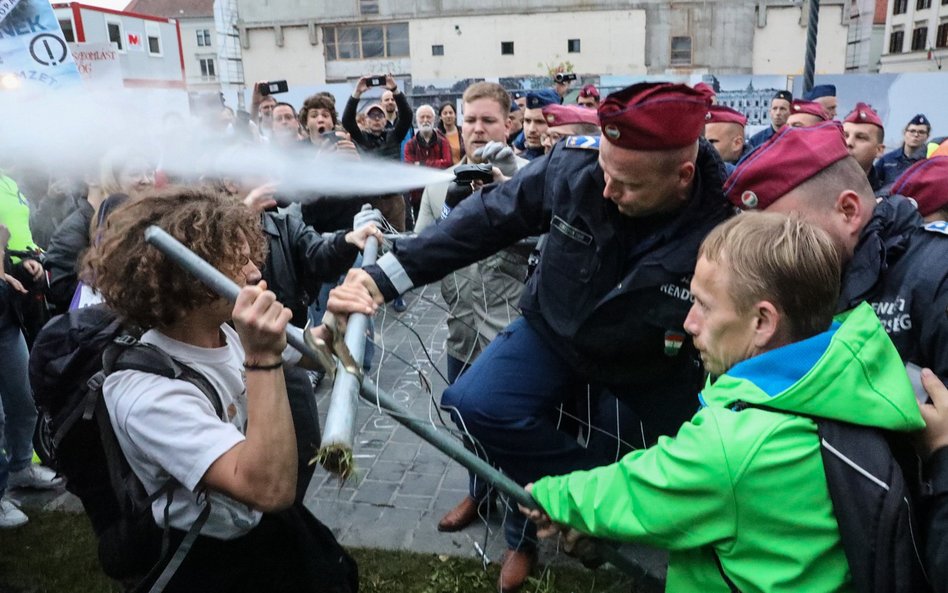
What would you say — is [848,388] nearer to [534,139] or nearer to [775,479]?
[775,479]

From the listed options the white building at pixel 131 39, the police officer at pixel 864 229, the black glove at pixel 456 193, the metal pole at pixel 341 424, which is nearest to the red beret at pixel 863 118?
the black glove at pixel 456 193

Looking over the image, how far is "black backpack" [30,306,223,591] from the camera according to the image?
2.05 meters

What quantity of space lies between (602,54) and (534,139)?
38.6m

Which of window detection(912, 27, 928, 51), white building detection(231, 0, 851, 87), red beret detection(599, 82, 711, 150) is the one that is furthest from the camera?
window detection(912, 27, 928, 51)

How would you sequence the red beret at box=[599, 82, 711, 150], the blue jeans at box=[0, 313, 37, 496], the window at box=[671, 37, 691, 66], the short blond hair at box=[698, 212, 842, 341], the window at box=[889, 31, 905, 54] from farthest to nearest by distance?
1. the window at box=[889, 31, 905, 54]
2. the window at box=[671, 37, 691, 66]
3. the blue jeans at box=[0, 313, 37, 496]
4. the red beret at box=[599, 82, 711, 150]
5. the short blond hair at box=[698, 212, 842, 341]

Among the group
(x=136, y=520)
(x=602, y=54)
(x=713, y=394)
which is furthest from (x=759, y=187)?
(x=602, y=54)

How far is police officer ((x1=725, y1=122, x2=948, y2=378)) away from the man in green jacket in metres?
0.41

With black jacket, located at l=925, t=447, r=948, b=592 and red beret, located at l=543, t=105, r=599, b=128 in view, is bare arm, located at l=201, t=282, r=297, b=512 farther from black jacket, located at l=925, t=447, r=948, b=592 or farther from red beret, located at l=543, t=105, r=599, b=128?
red beret, located at l=543, t=105, r=599, b=128

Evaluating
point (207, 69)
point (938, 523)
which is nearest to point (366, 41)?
point (207, 69)

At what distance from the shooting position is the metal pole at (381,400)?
1793 mm

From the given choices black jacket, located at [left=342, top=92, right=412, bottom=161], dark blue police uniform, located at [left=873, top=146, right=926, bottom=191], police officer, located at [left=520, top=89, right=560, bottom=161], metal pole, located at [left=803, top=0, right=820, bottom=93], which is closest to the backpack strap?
police officer, located at [left=520, top=89, right=560, bottom=161]

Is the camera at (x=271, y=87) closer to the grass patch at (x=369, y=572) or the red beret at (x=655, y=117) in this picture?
the grass patch at (x=369, y=572)

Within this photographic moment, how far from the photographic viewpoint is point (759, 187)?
243cm

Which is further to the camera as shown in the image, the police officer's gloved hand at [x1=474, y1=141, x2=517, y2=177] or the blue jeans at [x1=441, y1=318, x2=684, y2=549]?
the police officer's gloved hand at [x1=474, y1=141, x2=517, y2=177]
